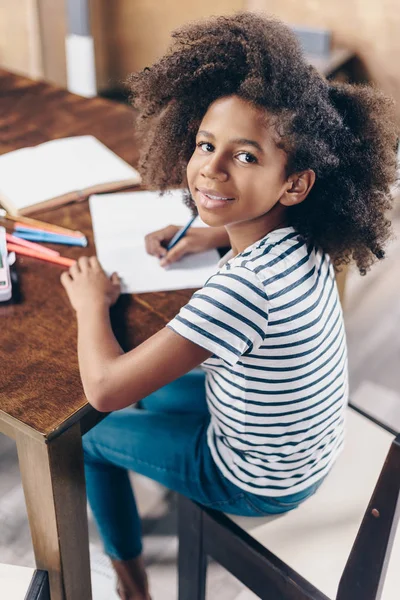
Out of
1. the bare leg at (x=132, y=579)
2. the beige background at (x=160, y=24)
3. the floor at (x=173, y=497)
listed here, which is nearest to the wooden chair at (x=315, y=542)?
the bare leg at (x=132, y=579)

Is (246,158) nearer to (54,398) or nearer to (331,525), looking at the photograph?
(54,398)

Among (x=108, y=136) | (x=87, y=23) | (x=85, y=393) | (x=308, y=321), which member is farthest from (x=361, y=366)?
(x=87, y=23)

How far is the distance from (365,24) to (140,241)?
2.20 metres

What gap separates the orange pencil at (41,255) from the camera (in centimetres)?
120

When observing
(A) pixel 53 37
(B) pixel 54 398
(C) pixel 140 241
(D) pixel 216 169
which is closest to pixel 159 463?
Result: (B) pixel 54 398

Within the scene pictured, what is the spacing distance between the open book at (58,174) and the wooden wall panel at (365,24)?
174 centimetres

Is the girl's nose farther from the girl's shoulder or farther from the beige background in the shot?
the beige background

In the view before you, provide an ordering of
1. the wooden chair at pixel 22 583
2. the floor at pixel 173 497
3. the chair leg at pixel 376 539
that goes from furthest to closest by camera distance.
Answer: the floor at pixel 173 497
the wooden chair at pixel 22 583
the chair leg at pixel 376 539

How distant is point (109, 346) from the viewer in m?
0.97

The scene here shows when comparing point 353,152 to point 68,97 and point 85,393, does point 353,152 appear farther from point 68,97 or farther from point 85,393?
point 68,97

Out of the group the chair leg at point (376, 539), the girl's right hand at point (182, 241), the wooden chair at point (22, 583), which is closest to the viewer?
the chair leg at point (376, 539)

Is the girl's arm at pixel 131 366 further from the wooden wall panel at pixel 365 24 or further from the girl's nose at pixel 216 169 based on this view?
the wooden wall panel at pixel 365 24

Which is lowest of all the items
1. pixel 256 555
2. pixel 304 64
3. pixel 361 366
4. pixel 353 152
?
pixel 361 366

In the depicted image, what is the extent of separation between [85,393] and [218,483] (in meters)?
0.33
